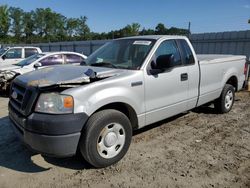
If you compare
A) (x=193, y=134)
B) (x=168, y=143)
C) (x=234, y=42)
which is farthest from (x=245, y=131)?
(x=234, y=42)

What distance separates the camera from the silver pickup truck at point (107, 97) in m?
3.24

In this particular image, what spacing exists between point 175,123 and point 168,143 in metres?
1.16

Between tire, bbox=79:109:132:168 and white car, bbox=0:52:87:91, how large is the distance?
6139mm

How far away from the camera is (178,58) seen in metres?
4.93

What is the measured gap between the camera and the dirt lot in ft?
11.2

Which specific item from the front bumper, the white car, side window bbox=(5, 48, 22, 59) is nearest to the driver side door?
the front bumper

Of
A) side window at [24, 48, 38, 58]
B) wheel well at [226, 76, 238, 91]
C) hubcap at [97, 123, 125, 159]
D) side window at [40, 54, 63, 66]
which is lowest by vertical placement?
hubcap at [97, 123, 125, 159]

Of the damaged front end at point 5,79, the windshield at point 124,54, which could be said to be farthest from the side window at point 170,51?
the damaged front end at point 5,79

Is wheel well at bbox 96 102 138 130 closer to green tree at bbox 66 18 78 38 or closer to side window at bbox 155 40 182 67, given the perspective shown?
side window at bbox 155 40 182 67

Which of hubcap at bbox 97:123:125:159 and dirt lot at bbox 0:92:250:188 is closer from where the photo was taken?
dirt lot at bbox 0:92:250:188

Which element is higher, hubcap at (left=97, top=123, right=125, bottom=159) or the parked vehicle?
the parked vehicle

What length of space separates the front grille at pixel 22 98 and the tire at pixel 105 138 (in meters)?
0.77

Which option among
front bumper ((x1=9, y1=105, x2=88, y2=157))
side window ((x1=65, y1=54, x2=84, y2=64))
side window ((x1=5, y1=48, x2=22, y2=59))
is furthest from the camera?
side window ((x1=5, y1=48, x2=22, y2=59))

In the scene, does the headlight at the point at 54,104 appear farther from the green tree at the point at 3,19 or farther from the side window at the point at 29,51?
the green tree at the point at 3,19
